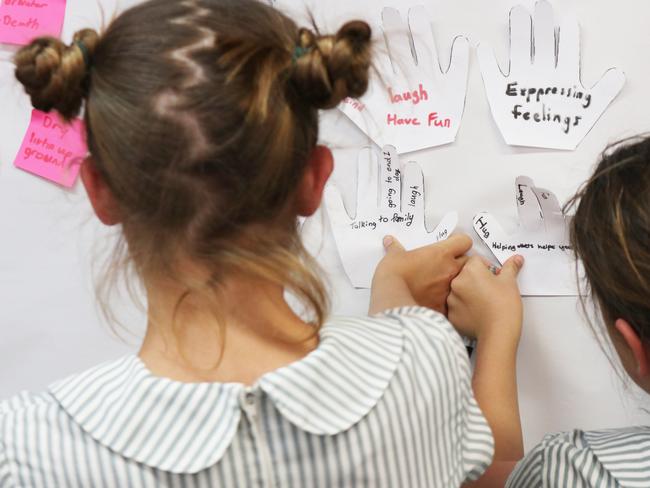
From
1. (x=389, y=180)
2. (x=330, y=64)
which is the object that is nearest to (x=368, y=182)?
(x=389, y=180)

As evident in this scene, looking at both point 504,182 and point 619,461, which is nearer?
point 619,461

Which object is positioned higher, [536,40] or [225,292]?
[536,40]

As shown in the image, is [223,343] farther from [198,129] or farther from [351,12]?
[351,12]

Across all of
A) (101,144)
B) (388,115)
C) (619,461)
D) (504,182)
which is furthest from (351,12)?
(619,461)

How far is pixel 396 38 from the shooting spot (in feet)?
2.35

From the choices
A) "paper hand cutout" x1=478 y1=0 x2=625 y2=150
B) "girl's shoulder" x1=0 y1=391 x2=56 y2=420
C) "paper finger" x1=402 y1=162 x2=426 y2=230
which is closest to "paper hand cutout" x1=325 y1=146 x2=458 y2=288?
"paper finger" x1=402 y1=162 x2=426 y2=230

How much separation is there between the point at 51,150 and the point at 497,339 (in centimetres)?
48

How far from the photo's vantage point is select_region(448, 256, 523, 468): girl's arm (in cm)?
69

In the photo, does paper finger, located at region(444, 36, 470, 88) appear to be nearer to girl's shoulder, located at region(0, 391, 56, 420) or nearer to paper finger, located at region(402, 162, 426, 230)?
paper finger, located at region(402, 162, 426, 230)

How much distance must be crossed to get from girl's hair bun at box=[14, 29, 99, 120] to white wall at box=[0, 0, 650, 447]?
25 cm

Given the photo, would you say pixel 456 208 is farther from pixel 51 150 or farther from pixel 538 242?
pixel 51 150

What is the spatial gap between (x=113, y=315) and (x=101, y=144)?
328 millimetres

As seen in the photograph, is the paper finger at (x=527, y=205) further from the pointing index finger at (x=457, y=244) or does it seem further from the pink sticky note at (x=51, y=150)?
the pink sticky note at (x=51, y=150)

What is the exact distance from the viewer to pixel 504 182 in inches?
28.0
